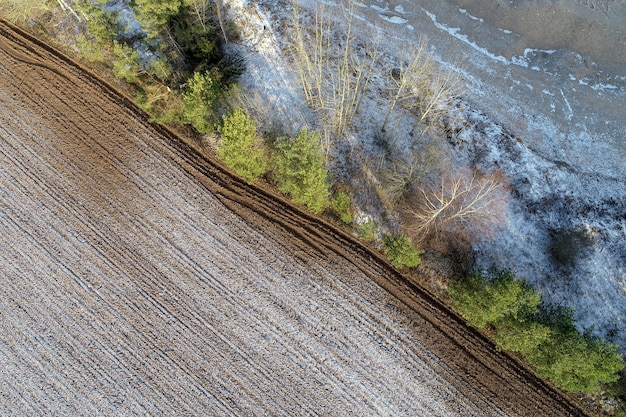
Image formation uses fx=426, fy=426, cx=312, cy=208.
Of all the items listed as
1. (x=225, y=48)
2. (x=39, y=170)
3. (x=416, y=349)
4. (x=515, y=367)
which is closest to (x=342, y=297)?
(x=416, y=349)

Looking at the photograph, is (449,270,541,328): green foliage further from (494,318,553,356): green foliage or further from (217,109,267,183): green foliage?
(217,109,267,183): green foliage

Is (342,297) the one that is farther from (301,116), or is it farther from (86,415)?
(86,415)

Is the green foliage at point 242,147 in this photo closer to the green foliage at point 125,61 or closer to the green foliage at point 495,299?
the green foliage at point 125,61

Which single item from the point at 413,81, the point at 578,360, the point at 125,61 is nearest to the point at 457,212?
Result: the point at 413,81

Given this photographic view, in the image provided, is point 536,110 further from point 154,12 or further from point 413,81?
point 154,12

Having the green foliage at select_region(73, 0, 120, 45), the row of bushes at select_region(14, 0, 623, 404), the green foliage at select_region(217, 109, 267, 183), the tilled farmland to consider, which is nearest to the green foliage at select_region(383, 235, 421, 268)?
the row of bushes at select_region(14, 0, 623, 404)
